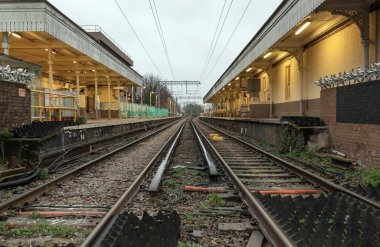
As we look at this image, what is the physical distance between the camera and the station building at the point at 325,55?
9.55 m

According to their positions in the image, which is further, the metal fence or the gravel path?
the metal fence

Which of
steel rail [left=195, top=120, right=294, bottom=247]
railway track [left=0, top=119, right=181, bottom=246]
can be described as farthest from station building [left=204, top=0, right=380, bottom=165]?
railway track [left=0, top=119, right=181, bottom=246]

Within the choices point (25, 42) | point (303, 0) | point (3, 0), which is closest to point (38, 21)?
point (3, 0)

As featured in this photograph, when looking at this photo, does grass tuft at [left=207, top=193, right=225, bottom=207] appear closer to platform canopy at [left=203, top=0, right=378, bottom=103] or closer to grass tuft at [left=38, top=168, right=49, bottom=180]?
grass tuft at [left=38, top=168, right=49, bottom=180]

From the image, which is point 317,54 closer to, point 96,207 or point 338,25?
point 338,25

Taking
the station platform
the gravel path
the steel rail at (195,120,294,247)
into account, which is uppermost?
the station platform

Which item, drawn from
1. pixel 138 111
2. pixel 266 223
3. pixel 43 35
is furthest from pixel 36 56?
pixel 138 111

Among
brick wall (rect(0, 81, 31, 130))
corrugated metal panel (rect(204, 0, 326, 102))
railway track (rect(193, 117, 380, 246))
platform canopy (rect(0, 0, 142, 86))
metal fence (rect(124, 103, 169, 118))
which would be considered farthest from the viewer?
metal fence (rect(124, 103, 169, 118))

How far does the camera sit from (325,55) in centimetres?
1681

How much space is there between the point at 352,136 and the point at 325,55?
7.96 m

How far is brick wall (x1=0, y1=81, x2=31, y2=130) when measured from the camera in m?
9.79

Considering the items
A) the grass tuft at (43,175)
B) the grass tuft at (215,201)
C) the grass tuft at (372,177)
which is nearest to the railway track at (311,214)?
the grass tuft at (215,201)

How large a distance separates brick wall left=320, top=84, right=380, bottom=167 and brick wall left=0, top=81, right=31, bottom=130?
8.92m

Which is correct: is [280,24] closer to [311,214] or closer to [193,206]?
[193,206]
